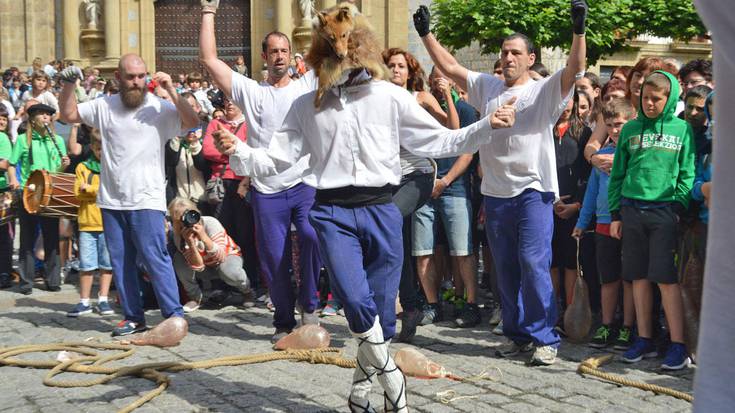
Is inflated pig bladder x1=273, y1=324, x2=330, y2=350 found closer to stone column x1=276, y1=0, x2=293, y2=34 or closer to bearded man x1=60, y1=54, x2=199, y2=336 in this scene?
bearded man x1=60, y1=54, x2=199, y2=336

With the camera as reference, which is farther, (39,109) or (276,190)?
Answer: (39,109)

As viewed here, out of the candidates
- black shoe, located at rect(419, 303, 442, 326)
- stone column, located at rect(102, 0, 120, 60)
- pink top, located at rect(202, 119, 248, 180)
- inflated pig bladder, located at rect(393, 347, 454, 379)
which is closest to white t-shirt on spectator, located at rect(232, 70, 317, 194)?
black shoe, located at rect(419, 303, 442, 326)

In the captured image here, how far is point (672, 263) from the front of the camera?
6441mm

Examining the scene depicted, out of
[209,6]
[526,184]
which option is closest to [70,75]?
[209,6]

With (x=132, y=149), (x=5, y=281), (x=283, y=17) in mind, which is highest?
(x=283, y=17)

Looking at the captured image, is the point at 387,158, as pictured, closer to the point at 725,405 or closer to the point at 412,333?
the point at 412,333

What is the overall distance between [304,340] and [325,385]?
112 cm

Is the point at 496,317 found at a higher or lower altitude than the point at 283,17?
lower

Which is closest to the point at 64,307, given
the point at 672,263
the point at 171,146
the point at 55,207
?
the point at 55,207

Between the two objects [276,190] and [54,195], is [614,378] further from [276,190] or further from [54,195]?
[54,195]

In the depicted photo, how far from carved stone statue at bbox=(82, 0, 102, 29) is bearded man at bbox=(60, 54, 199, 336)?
Result: 22698 mm

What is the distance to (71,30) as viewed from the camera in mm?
29562

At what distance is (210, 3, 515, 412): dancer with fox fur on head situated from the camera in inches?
198

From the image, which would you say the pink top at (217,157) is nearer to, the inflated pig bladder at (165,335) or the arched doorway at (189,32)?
the inflated pig bladder at (165,335)
